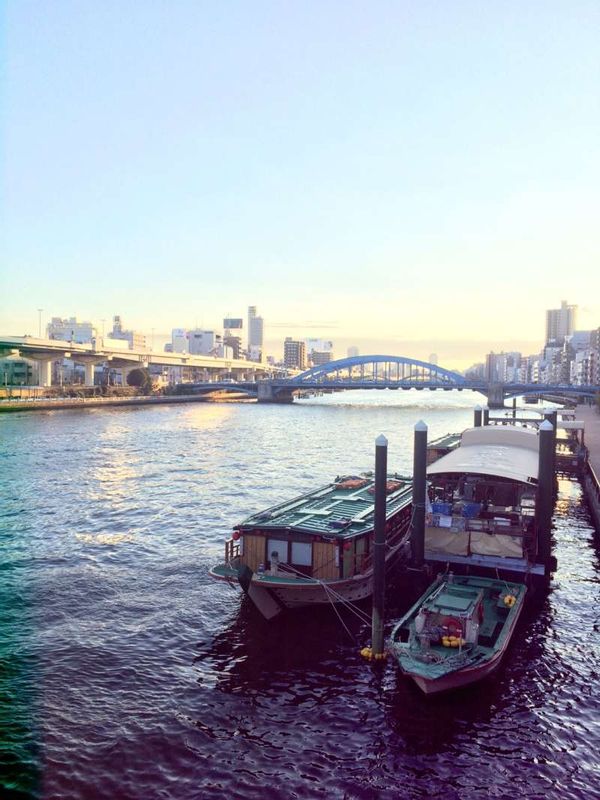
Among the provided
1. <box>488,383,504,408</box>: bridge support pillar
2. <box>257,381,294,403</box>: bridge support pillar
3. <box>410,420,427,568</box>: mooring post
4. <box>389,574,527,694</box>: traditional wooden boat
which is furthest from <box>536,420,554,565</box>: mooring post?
<box>257,381,294,403</box>: bridge support pillar

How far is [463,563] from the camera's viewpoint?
76.8 feet

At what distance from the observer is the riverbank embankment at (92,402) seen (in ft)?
349

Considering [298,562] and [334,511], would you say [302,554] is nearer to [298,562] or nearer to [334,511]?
[298,562]

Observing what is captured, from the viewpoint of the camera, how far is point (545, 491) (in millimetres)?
24375

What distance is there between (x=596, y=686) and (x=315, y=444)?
59086 millimetres

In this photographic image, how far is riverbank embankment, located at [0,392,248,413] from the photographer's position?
349ft

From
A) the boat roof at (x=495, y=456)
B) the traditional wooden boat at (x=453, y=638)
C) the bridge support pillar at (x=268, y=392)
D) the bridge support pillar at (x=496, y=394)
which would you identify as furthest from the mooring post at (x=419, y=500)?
the bridge support pillar at (x=268, y=392)

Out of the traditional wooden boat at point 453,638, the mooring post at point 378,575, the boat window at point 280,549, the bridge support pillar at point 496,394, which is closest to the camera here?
the traditional wooden boat at point 453,638

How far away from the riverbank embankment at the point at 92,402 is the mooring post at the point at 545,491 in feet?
308

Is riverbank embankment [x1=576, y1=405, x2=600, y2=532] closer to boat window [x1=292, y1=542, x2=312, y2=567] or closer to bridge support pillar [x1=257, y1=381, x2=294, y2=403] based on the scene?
boat window [x1=292, y1=542, x2=312, y2=567]

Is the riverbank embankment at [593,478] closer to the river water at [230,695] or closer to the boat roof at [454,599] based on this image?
the river water at [230,695]

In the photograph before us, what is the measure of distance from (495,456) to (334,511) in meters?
7.28

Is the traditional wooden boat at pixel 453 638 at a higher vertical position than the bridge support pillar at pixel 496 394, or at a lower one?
lower

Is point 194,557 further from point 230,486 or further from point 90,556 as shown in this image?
point 230,486
